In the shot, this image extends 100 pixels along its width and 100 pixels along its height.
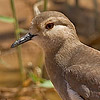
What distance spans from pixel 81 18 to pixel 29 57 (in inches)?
31.3

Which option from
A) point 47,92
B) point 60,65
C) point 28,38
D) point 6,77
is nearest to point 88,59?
point 60,65

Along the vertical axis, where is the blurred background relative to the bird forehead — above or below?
below

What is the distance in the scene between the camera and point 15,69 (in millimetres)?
3604

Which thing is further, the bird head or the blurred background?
the blurred background

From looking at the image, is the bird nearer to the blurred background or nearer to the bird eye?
the bird eye

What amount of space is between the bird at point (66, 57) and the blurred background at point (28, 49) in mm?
529

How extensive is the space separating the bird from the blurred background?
53cm

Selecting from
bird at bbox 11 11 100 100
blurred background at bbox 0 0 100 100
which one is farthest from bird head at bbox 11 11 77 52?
blurred background at bbox 0 0 100 100

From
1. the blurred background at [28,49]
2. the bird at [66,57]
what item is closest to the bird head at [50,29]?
the bird at [66,57]

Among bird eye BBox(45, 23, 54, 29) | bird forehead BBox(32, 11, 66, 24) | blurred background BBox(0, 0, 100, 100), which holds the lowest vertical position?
blurred background BBox(0, 0, 100, 100)

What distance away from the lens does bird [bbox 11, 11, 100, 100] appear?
2262 mm

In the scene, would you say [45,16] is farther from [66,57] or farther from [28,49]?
[28,49]

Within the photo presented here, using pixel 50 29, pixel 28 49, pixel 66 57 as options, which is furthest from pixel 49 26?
pixel 28 49

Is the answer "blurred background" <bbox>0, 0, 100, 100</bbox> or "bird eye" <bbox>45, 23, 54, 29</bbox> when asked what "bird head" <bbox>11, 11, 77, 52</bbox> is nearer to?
"bird eye" <bbox>45, 23, 54, 29</bbox>
